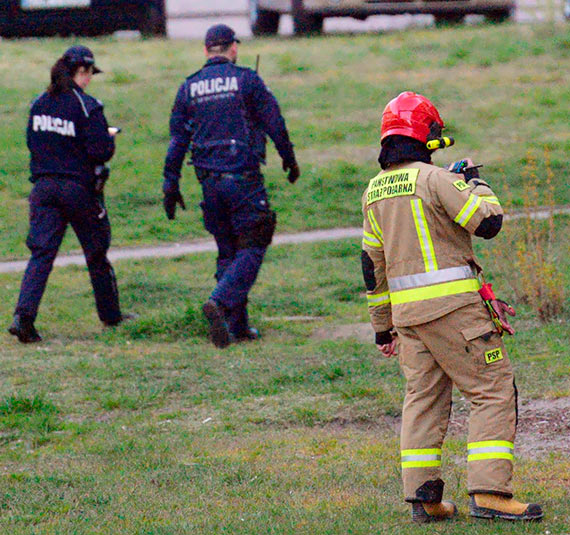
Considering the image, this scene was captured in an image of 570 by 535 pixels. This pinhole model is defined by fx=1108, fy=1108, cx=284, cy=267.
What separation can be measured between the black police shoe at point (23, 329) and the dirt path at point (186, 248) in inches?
96.3

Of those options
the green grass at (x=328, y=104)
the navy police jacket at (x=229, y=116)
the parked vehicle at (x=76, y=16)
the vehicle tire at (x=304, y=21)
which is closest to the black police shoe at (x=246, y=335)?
the navy police jacket at (x=229, y=116)

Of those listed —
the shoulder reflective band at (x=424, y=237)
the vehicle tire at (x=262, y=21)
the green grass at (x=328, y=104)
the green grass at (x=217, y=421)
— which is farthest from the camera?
the vehicle tire at (x=262, y=21)

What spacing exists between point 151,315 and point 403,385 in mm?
2464

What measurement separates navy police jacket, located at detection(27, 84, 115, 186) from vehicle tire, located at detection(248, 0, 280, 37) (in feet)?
39.5

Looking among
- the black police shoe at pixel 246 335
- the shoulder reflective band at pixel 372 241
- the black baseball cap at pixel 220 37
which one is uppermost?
the black baseball cap at pixel 220 37

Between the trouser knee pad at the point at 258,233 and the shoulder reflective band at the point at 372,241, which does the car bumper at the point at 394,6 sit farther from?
the shoulder reflective band at the point at 372,241

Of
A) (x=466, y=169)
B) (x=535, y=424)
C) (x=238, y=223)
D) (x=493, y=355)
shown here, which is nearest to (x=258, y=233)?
(x=238, y=223)

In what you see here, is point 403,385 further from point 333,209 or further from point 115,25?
point 115,25

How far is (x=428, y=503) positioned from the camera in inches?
165

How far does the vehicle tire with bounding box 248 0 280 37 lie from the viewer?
63.3 ft

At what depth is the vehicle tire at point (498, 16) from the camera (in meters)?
19.0

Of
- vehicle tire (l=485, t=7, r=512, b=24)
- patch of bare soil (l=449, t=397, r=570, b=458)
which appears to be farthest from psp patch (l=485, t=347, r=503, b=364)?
vehicle tire (l=485, t=7, r=512, b=24)

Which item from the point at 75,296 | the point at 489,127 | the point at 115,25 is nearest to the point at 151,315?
the point at 75,296

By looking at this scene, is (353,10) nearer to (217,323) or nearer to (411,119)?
(217,323)
